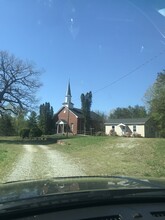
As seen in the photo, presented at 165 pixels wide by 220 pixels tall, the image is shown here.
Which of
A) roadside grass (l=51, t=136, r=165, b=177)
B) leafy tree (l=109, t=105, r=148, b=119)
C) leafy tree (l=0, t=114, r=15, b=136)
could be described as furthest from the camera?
leafy tree (l=109, t=105, r=148, b=119)

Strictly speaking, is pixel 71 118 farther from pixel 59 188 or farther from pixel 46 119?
pixel 59 188

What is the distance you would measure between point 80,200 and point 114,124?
93.4 metres

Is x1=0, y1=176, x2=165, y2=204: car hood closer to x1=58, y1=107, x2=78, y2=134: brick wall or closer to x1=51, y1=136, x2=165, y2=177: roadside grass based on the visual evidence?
x1=51, y1=136, x2=165, y2=177: roadside grass

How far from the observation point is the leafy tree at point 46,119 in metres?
96.6

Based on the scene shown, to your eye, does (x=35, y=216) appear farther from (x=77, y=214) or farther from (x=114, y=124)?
(x=114, y=124)

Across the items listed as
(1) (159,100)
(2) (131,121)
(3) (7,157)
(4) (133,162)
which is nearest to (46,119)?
(2) (131,121)

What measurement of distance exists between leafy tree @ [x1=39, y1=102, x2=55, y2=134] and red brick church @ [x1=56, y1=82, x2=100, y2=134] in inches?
92.7

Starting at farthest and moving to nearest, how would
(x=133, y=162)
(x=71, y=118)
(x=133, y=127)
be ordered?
(x=71, y=118)
(x=133, y=127)
(x=133, y=162)

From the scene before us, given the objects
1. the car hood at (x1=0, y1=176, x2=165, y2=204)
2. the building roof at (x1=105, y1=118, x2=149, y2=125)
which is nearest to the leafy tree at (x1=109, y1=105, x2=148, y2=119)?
Result: the building roof at (x1=105, y1=118, x2=149, y2=125)

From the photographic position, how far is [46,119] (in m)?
97.3

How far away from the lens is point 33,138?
248 feet

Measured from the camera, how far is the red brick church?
321ft

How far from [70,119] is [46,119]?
581 cm

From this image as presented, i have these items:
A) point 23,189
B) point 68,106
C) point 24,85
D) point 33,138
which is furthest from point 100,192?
point 68,106
